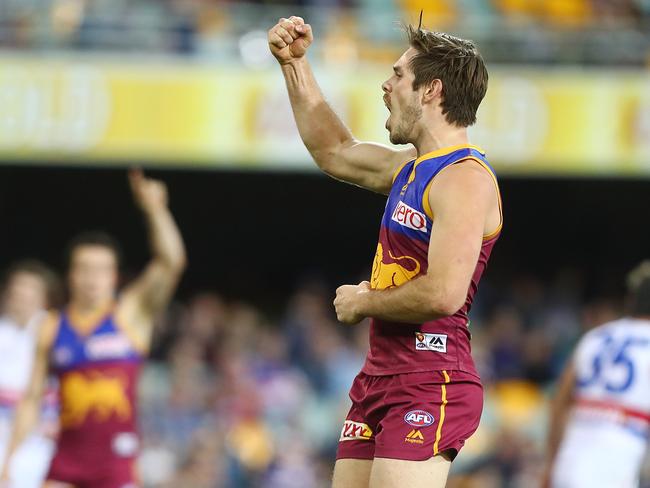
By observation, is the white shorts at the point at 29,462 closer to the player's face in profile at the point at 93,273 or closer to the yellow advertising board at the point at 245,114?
the player's face in profile at the point at 93,273

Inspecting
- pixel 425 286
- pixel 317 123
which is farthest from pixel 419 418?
pixel 317 123

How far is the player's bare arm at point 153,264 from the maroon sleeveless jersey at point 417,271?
2768mm

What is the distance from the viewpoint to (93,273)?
280 inches

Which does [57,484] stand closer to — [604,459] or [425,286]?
[604,459]

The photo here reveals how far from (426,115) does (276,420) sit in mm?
8097

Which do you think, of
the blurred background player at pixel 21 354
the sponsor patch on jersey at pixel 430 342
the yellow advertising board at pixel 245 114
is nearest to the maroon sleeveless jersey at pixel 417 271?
the sponsor patch on jersey at pixel 430 342

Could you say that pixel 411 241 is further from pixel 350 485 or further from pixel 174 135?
pixel 174 135

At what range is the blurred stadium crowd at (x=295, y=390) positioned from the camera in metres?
11.1

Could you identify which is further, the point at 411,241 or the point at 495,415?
the point at 495,415

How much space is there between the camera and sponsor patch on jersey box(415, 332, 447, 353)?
14.2 ft

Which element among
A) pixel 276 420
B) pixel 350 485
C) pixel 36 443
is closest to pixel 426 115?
pixel 350 485

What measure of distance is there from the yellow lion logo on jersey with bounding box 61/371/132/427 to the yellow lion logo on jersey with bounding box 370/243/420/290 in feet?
9.19

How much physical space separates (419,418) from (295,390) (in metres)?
8.42

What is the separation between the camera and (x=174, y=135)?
13.4 metres
